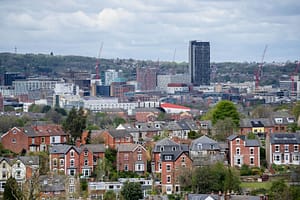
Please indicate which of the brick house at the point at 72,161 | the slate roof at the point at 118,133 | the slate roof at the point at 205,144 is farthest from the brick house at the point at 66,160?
the slate roof at the point at 205,144

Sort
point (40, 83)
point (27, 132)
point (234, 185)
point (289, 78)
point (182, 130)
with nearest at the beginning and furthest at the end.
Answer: point (234, 185) < point (27, 132) < point (182, 130) < point (40, 83) < point (289, 78)

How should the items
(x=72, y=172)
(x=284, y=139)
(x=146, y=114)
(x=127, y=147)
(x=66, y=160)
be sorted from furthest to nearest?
(x=146, y=114) → (x=284, y=139) → (x=127, y=147) → (x=66, y=160) → (x=72, y=172)

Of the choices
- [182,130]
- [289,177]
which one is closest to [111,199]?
[289,177]

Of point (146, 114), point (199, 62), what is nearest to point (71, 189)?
point (146, 114)

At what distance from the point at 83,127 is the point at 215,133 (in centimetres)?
766

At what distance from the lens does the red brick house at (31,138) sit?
44.6 m

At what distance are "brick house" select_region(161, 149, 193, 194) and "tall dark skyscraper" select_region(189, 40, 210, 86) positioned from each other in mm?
143953

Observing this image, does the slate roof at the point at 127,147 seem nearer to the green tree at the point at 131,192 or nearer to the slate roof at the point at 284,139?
the green tree at the point at 131,192

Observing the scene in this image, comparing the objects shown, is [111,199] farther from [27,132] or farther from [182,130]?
[182,130]

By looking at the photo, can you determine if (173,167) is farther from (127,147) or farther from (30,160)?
(30,160)

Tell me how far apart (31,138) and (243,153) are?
12.0 meters

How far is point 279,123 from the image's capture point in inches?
2083

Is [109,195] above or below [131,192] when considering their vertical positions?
below

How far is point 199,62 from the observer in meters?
185
